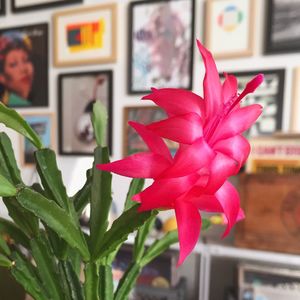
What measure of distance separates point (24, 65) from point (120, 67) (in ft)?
1.78

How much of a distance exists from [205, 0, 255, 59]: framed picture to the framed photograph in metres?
0.82

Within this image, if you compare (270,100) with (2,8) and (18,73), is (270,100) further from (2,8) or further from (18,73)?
(2,8)

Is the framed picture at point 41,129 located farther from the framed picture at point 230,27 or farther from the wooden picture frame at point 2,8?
the framed picture at point 230,27

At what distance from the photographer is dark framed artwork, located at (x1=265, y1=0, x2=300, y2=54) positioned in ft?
3.89

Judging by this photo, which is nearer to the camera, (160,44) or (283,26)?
(283,26)

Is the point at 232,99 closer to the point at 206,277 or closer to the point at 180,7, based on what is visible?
the point at 206,277

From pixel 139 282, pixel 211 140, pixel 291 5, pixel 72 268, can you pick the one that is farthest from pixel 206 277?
pixel 291 5

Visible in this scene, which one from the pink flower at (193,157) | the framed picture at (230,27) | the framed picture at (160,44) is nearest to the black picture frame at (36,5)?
the framed picture at (160,44)

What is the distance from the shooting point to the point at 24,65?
1.58 meters

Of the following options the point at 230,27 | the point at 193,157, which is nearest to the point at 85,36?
the point at 230,27

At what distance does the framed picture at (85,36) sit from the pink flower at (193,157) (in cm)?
118

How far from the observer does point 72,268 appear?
42cm

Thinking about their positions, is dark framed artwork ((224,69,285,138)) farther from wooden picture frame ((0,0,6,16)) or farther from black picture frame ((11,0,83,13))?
wooden picture frame ((0,0,6,16))

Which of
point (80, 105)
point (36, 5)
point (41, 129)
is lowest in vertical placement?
point (41, 129)
